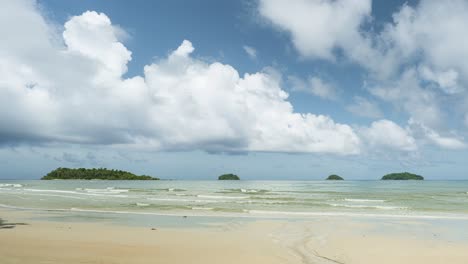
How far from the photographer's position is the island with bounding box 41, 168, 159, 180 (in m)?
184

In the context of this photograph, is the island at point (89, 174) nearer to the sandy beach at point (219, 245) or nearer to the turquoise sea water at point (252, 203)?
the turquoise sea water at point (252, 203)

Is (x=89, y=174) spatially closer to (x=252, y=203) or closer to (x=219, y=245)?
(x=252, y=203)

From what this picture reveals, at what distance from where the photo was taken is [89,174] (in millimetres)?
187125

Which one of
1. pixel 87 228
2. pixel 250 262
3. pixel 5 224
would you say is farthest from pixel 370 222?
pixel 5 224

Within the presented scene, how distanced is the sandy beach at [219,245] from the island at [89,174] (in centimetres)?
17926

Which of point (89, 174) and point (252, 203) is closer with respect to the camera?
point (252, 203)

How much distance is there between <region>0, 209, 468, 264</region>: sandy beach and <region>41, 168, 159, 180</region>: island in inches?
7058

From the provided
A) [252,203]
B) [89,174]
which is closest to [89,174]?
[89,174]

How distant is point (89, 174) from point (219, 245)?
18976 cm

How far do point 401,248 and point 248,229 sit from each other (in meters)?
6.63

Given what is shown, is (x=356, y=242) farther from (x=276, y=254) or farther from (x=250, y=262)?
(x=250, y=262)

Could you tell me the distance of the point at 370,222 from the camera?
2033 cm

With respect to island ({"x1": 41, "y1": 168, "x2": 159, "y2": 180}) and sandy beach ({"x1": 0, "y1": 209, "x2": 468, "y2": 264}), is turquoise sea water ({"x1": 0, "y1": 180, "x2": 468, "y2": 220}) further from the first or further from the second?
island ({"x1": 41, "y1": 168, "x2": 159, "y2": 180})

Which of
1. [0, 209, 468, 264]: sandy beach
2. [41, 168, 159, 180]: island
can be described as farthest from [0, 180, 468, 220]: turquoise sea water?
[41, 168, 159, 180]: island
